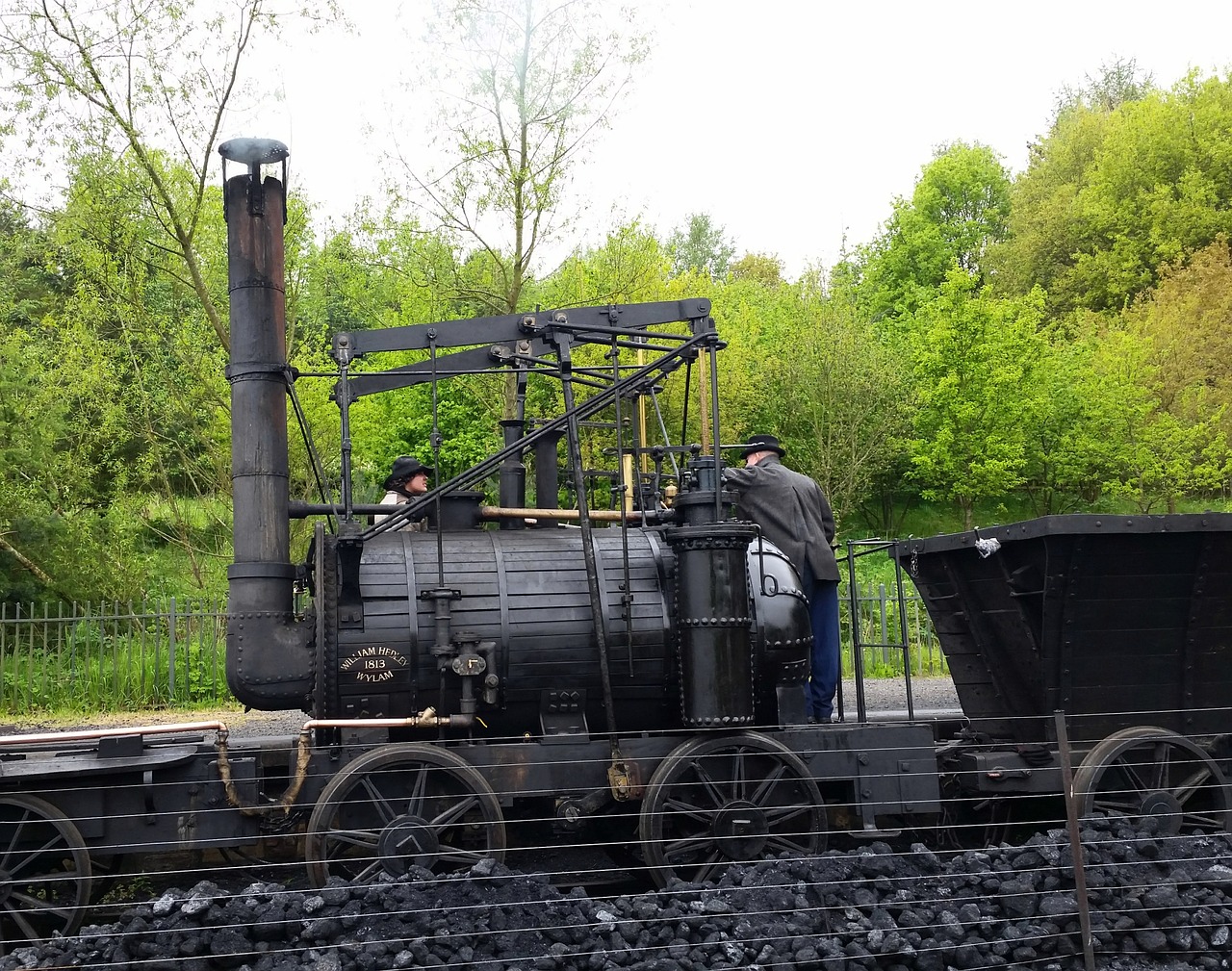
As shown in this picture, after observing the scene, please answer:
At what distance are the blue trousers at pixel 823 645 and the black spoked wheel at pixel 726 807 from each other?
1400mm

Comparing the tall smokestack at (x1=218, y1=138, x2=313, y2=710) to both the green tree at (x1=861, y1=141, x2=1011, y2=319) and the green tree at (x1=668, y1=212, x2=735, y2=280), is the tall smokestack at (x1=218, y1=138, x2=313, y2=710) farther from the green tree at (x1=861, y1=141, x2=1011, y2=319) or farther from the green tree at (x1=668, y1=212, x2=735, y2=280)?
the green tree at (x1=668, y1=212, x2=735, y2=280)

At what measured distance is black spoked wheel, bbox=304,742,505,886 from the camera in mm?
6109

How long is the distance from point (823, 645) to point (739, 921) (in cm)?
325

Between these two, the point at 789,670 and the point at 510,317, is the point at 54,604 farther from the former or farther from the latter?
the point at 789,670

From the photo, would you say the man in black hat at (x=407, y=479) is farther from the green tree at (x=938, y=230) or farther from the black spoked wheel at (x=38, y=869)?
the green tree at (x=938, y=230)

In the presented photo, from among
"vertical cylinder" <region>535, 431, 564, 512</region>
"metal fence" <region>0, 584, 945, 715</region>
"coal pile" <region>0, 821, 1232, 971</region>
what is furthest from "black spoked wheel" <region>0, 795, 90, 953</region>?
"metal fence" <region>0, 584, 945, 715</region>

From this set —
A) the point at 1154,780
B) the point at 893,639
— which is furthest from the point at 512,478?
the point at 893,639

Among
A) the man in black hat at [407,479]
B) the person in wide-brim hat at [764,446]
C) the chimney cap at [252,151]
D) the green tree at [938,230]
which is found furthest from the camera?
the green tree at [938,230]

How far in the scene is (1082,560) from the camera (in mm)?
6719

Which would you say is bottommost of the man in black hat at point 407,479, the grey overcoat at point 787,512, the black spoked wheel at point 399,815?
the black spoked wheel at point 399,815

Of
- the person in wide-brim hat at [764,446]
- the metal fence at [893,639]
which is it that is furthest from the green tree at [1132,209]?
the person in wide-brim hat at [764,446]

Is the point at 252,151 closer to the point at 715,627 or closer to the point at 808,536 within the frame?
the point at 715,627

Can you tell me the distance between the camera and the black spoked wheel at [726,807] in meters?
6.47

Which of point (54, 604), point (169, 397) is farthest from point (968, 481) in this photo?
point (54, 604)
